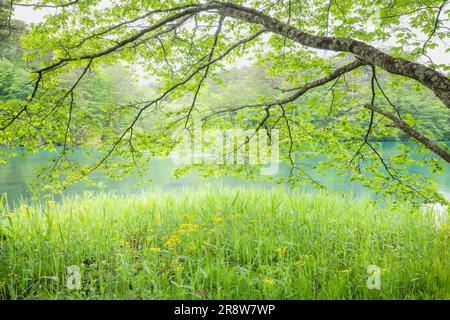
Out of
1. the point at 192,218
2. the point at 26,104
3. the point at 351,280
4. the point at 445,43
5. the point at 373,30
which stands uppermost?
the point at 373,30

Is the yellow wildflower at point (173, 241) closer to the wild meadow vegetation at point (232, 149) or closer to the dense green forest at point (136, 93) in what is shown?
the wild meadow vegetation at point (232, 149)

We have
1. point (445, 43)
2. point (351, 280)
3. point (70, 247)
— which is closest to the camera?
point (445, 43)

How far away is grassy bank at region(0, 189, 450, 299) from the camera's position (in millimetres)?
2988

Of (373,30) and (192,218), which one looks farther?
(192,218)

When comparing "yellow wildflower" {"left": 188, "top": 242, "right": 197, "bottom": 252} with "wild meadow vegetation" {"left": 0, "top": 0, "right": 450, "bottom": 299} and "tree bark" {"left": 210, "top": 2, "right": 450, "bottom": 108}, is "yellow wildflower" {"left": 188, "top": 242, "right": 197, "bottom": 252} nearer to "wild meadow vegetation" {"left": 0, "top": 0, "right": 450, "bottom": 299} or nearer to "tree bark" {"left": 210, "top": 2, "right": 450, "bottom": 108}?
"wild meadow vegetation" {"left": 0, "top": 0, "right": 450, "bottom": 299}

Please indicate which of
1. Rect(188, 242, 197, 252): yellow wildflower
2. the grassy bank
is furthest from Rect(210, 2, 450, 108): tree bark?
Rect(188, 242, 197, 252): yellow wildflower

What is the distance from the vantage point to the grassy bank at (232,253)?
2.99m

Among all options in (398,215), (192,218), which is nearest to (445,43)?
(398,215)

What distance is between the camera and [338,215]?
17.6ft

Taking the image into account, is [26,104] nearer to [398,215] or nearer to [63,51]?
[63,51]

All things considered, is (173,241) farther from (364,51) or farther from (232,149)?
(364,51)

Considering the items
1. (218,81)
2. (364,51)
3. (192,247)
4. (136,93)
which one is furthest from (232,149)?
(136,93)

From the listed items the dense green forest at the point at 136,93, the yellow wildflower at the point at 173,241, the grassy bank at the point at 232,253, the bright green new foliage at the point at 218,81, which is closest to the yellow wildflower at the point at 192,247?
the grassy bank at the point at 232,253
